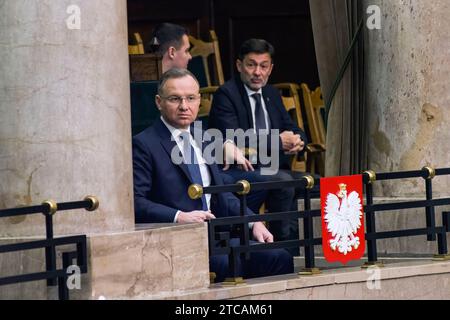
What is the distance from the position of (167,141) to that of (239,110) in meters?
2.07

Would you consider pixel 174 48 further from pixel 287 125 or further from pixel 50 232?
pixel 50 232

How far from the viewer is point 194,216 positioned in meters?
9.16

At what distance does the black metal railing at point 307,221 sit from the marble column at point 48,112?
0.66m

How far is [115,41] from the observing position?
877cm

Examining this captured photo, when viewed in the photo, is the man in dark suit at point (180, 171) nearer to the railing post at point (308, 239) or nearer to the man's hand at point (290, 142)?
the railing post at point (308, 239)

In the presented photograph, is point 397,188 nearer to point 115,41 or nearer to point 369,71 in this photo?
point 369,71

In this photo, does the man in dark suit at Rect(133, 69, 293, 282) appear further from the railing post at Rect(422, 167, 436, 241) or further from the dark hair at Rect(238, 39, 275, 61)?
the dark hair at Rect(238, 39, 275, 61)

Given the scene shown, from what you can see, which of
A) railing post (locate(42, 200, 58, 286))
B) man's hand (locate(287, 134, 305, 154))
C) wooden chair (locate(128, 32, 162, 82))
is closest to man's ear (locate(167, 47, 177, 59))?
wooden chair (locate(128, 32, 162, 82))

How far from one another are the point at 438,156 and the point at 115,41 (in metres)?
2.69

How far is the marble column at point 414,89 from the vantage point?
10492 millimetres

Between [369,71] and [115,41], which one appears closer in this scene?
[115,41]

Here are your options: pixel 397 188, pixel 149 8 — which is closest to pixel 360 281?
pixel 397 188

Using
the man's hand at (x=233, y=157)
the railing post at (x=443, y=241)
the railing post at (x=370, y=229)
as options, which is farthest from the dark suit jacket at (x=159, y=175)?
the railing post at (x=443, y=241)
